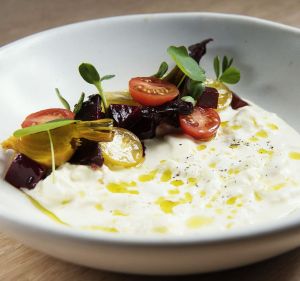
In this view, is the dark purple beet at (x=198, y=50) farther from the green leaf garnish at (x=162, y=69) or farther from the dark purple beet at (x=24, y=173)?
the dark purple beet at (x=24, y=173)

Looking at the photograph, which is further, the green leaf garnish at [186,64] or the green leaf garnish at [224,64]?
the green leaf garnish at [224,64]

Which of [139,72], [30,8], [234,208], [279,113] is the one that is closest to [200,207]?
[234,208]

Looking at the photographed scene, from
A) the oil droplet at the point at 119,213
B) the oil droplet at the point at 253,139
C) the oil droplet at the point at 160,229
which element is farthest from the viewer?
the oil droplet at the point at 253,139

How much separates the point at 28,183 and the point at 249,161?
798mm

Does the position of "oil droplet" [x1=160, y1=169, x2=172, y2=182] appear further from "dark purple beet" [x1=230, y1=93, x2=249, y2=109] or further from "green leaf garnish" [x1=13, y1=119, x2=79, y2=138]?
"dark purple beet" [x1=230, y1=93, x2=249, y2=109]

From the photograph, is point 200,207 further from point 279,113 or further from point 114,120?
point 279,113

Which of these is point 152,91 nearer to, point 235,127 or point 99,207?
point 235,127

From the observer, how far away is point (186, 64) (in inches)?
104

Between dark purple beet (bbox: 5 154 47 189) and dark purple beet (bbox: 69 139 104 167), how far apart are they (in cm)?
13

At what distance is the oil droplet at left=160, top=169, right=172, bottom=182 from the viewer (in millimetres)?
2264

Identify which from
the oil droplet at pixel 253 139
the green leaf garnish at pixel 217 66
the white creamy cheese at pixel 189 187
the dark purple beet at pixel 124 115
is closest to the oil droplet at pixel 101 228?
the white creamy cheese at pixel 189 187

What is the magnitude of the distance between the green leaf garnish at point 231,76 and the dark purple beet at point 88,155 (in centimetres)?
81

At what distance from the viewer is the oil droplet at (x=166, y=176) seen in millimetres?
2264

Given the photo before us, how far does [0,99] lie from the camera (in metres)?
2.69
